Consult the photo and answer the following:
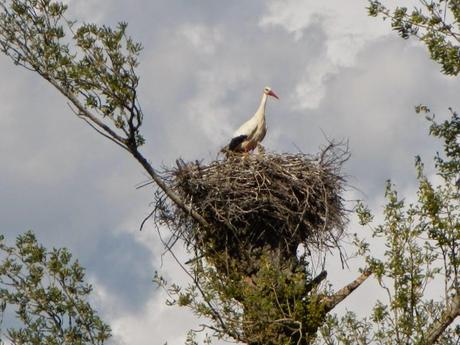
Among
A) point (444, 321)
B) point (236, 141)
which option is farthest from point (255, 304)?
point (236, 141)

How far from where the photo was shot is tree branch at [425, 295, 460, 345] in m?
11.4

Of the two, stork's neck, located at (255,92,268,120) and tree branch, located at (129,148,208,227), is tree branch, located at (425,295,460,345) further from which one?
stork's neck, located at (255,92,268,120)

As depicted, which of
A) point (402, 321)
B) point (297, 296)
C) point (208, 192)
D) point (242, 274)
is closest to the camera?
point (402, 321)

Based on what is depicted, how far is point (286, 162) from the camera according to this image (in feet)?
51.8

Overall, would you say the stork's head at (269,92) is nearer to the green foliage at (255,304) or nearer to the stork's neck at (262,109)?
the stork's neck at (262,109)

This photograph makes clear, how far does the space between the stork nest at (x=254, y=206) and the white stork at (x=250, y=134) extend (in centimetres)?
233

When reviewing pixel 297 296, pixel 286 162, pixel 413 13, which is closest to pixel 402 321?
pixel 297 296

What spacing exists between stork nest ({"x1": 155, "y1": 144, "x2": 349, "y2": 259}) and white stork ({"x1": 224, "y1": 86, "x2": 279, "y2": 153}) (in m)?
2.33

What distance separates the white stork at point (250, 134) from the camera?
59.5ft

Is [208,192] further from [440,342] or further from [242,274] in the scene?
[440,342]

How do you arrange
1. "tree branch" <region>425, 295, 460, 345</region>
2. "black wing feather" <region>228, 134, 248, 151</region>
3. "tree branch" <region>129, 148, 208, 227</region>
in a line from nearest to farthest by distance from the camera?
"tree branch" <region>425, 295, 460, 345</region>, "tree branch" <region>129, 148, 208, 227</region>, "black wing feather" <region>228, 134, 248, 151</region>

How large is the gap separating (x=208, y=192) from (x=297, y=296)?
2.54m

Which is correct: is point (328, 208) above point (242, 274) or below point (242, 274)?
above

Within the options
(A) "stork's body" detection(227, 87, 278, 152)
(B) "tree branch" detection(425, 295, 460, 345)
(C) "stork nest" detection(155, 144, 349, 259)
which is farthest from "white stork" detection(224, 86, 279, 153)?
(B) "tree branch" detection(425, 295, 460, 345)
